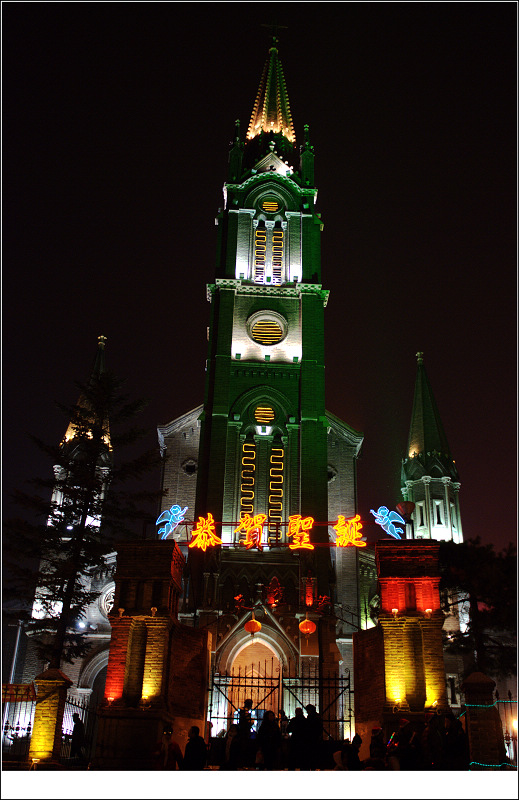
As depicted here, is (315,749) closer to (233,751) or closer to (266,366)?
(233,751)

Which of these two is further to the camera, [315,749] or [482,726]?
[315,749]

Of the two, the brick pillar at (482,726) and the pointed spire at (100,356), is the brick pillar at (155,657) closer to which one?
the brick pillar at (482,726)

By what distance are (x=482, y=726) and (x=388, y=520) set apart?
26.3ft

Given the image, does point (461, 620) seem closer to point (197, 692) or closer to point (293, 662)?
point (293, 662)

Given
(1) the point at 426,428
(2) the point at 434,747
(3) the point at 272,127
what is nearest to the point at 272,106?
(3) the point at 272,127

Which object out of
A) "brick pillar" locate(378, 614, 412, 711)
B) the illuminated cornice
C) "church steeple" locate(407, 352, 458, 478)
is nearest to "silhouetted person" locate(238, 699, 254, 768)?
"brick pillar" locate(378, 614, 412, 711)

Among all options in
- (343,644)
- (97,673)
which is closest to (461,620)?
(343,644)

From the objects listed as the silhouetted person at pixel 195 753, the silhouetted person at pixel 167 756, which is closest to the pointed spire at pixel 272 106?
the silhouetted person at pixel 167 756

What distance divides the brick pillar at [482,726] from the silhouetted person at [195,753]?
475 centimetres

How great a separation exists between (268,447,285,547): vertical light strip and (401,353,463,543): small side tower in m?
9.20

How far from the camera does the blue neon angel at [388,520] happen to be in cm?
2092

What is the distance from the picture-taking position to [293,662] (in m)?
27.8

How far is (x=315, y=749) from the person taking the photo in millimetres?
14578

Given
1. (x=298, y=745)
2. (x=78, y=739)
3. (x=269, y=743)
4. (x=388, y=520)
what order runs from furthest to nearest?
1. (x=388, y=520)
2. (x=78, y=739)
3. (x=298, y=745)
4. (x=269, y=743)
